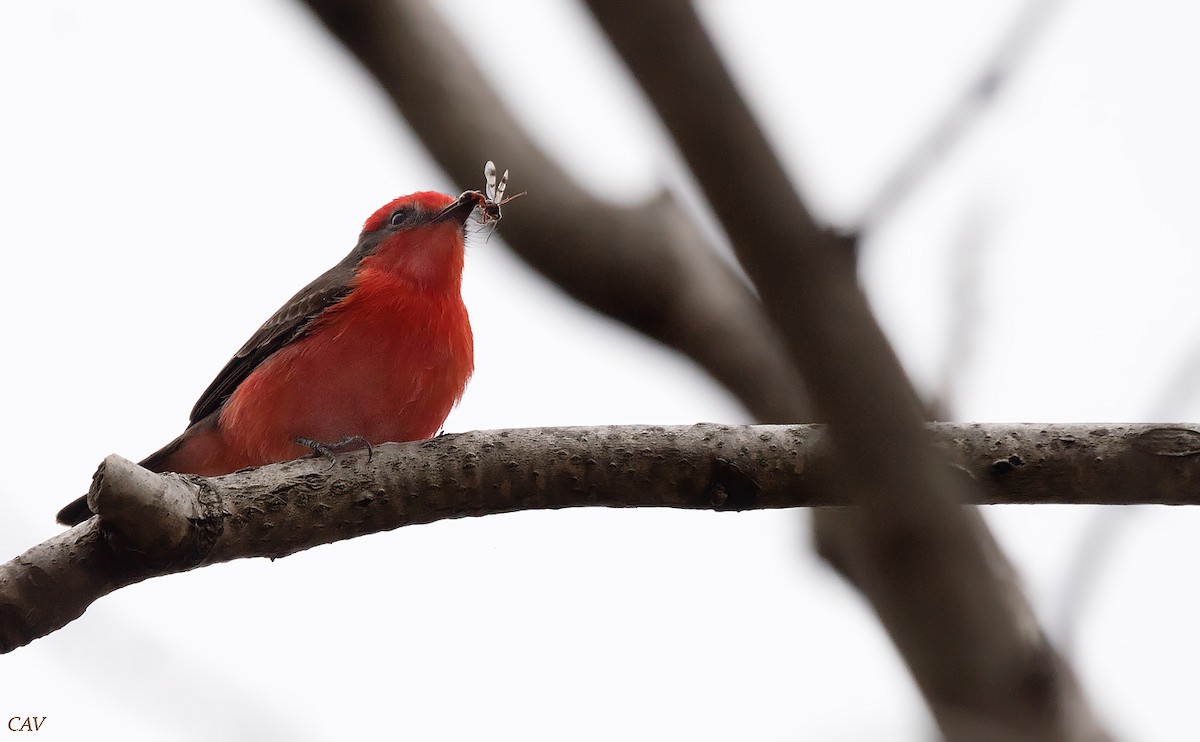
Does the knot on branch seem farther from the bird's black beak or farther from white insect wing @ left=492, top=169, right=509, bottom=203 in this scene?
the bird's black beak

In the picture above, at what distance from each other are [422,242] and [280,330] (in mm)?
884

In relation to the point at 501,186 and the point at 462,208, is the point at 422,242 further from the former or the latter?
the point at 501,186

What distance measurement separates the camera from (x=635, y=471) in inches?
144

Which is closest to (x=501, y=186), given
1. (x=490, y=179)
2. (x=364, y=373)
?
(x=490, y=179)

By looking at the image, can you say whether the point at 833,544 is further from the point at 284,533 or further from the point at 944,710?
the point at 284,533

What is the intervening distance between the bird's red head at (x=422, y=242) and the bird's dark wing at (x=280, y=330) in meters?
0.18

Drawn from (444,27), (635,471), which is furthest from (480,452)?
(444,27)

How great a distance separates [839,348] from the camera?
1.64m

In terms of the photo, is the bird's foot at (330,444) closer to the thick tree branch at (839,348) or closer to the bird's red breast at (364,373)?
the bird's red breast at (364,373)

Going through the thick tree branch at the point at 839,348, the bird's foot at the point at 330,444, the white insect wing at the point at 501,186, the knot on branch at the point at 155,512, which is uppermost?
the white insect wing at the point at 501,186

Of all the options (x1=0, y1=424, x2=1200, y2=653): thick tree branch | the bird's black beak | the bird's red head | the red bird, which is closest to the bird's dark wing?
the red bird

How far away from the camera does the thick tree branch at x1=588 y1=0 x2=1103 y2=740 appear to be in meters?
1.58

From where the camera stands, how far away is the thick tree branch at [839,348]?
1582 mm

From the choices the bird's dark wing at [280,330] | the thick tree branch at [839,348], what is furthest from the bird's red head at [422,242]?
the thick tree branch at [839,348]
